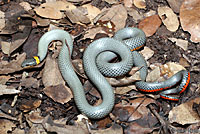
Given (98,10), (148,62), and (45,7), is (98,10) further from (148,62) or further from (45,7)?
(148,62)

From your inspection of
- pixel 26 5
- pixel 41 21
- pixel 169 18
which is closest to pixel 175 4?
pixel 169 18

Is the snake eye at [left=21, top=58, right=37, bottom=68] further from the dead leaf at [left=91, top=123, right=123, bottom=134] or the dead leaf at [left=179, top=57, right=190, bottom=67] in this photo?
the dead leaf at [left=179, top=57, right=190, bottom=67]

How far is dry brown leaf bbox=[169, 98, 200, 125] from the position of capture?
19.6 ft

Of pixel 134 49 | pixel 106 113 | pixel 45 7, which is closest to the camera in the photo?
pixel 106 113

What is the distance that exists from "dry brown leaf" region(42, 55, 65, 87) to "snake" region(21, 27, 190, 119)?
0.48ft

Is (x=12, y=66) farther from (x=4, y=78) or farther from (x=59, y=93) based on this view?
(x=59, y=93)

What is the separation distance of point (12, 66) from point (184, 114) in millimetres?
5018

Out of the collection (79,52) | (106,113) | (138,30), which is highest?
(138,30)

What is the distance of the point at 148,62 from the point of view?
286 inches

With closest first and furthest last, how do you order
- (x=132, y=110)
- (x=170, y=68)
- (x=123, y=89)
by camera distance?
1. (x=132, y=110)
2. (x=123, y=89)
3. (x=170, y=68)

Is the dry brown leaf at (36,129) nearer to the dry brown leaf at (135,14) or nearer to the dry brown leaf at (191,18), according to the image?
the dry brown leaf at (135,14)

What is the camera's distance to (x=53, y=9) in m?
7.95

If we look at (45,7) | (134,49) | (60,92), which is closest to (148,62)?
(134,49)

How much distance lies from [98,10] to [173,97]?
394 cm
